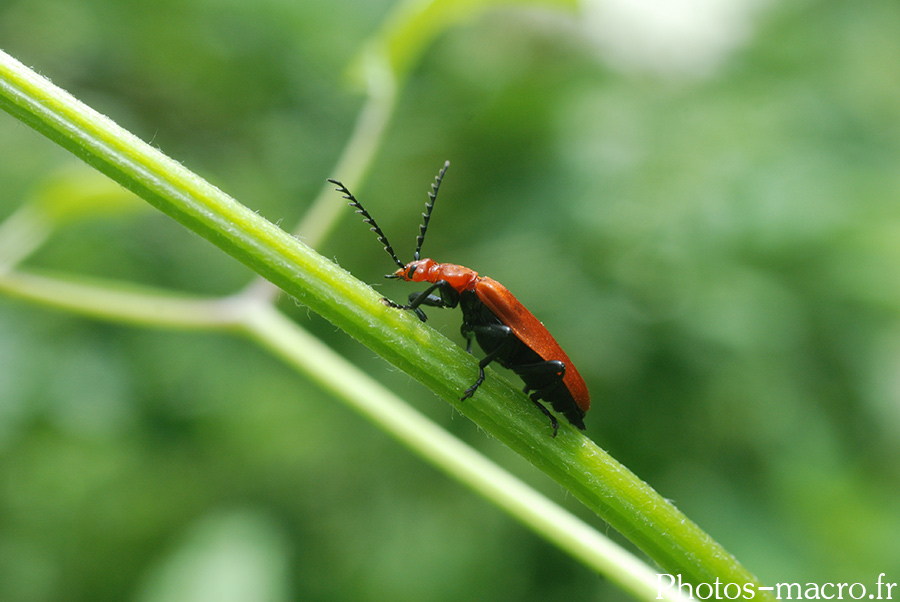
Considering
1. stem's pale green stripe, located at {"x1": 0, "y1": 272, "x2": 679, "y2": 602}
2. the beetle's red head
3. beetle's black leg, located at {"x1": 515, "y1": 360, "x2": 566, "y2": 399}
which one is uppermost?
the beetle's red head

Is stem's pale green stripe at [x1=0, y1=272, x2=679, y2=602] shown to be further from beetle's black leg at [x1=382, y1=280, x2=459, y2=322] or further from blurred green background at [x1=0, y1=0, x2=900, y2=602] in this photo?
blurred green background at [x1=0, y1=0, x2=900, y2=602]

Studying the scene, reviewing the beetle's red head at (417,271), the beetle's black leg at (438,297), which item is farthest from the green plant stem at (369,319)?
the beetle's red head at (417,271)

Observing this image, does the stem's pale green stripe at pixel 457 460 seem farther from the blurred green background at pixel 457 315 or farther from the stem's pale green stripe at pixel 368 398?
the blurred green background at pixel 457 315

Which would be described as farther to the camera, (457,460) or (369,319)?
(457,460)

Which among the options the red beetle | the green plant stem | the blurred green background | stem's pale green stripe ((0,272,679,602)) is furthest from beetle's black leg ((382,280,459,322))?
the blurred green background

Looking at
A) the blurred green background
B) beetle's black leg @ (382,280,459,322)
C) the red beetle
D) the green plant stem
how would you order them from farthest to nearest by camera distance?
the blurred green background < the red beetle < beetle's black leg @ (382,280,459,322) < the green plant stem

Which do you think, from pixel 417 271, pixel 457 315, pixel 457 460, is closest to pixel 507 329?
pixel 417 271

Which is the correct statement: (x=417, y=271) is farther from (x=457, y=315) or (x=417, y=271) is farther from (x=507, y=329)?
(x=457, y=315)
